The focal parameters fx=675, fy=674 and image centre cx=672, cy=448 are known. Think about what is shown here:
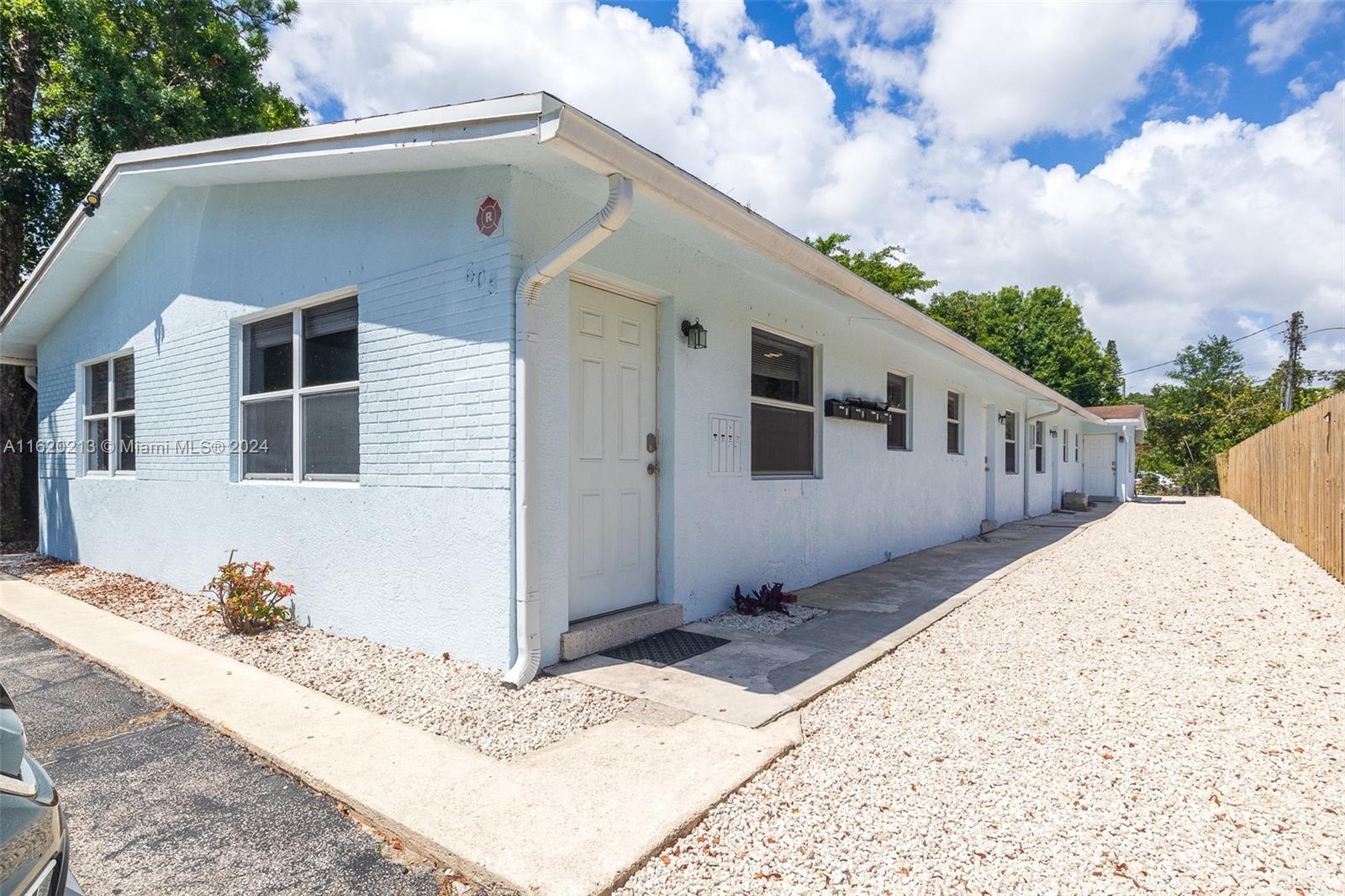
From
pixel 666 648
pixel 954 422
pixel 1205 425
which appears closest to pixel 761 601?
pixel 666 648

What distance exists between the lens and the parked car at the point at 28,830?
129 cm

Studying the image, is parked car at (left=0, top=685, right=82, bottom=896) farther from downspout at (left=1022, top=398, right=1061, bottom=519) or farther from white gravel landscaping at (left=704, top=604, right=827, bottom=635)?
downspout at (left=1022, top=398, right=1061, bottom=519)

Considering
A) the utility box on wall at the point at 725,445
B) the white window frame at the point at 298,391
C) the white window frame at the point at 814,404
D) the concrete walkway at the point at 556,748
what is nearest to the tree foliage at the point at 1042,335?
the white window frame at the point at 814,404

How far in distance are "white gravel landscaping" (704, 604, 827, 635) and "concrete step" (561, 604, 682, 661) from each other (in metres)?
0.41

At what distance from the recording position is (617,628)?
4.55m

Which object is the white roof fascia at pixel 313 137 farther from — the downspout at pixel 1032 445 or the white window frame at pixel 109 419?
the downspout at pixel 1032 445

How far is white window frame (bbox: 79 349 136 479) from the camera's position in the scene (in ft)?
26.1

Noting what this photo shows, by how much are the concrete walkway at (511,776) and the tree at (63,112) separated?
10.3 metres

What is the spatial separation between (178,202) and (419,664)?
18.7ft

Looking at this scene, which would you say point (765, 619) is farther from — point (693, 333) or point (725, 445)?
point (693, 333)

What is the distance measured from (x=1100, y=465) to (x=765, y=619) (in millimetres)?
24763

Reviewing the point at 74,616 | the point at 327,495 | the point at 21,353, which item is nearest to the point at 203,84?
the point at 21,353

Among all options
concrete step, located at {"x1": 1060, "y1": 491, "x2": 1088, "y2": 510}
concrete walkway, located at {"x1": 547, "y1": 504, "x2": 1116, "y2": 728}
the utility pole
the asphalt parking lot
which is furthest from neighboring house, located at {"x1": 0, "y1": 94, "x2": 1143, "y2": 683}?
the utility pole

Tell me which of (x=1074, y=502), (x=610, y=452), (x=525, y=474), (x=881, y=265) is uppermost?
(x=881, y=265)
